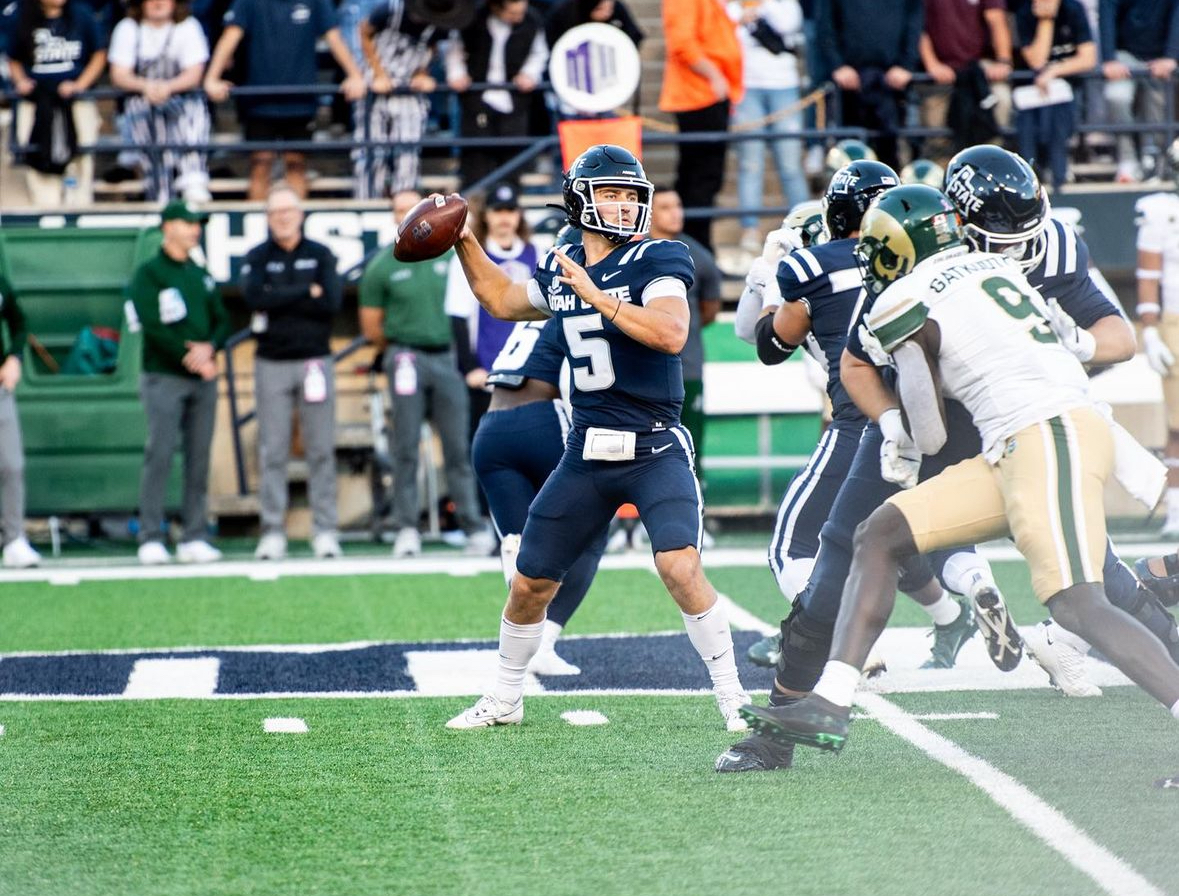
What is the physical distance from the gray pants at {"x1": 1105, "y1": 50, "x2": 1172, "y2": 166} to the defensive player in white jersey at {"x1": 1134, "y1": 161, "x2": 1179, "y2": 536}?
254 centimetres

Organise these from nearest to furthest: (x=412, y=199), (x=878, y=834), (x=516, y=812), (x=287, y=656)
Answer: (x=878, y=834) → (x=516, y=812) → (x=287, y=656) → (x=412, y=199)

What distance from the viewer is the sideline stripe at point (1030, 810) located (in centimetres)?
373

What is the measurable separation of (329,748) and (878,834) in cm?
184

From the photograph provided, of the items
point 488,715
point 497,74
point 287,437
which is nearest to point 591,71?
point 497,74

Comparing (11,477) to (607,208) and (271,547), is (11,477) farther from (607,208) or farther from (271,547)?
(607,208)

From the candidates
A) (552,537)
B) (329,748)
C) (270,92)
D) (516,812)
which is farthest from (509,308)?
(270,92)

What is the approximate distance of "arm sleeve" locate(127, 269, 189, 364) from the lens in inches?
421

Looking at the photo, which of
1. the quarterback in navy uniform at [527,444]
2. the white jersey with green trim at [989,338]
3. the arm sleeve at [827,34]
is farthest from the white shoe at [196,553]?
the white jersey with green trim at [989,338]

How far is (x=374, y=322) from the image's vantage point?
11125 millimetres

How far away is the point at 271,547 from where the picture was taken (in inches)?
433

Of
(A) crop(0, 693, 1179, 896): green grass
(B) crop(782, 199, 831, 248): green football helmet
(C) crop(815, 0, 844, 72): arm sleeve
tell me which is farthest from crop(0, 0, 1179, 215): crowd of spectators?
(A) crop(0, 693, 1179, 896): green grass

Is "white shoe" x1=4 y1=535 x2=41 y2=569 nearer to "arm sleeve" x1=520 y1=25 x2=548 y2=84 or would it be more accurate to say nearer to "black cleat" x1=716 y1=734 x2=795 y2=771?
"arm sleeve" x1=520 y1=25 x2=548 y2=84

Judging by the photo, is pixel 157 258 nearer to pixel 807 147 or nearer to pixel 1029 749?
pixel 807 147

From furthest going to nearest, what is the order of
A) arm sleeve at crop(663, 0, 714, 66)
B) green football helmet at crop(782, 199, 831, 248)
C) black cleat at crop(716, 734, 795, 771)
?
arm sleeve at crop(663, 0, 714, 66) → green football helmet at crop(782, 199, 831, 248) → black cleat at crop(716, 734, 795, 771)
